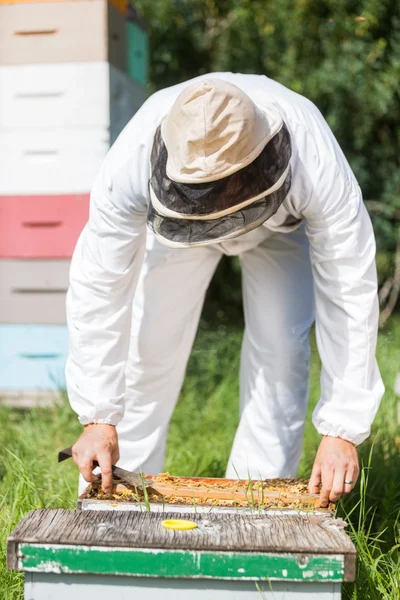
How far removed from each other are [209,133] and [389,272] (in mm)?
5445

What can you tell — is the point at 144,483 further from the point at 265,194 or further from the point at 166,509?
the point at 265,194

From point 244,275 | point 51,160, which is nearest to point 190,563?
point 244,275

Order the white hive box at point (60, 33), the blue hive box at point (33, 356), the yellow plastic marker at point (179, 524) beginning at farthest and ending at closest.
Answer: the blue hive box at point (33, 356) < the white hive box at point (60, 33) < the yellow plastic marker at point (179, 524)

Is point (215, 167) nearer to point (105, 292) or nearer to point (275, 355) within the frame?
point (105, 292)

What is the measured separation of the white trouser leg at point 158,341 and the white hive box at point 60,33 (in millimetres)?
1694

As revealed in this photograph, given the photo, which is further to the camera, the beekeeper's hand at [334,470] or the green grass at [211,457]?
the green grass at [211,457]

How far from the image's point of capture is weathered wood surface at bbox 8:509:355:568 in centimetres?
157

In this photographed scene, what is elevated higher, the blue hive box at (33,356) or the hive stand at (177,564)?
the hive stand at (177,564)

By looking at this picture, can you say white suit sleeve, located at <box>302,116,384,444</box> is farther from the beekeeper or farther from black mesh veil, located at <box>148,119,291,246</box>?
black mesh veil, located at <box>148,119,291,246</box>

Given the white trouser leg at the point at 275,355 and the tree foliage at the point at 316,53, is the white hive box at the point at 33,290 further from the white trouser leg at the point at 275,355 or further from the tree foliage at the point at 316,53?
the tree foliage at the point at 316,53

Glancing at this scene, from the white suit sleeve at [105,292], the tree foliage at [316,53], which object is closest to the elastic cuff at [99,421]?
the white suit sleeve at [105,292]

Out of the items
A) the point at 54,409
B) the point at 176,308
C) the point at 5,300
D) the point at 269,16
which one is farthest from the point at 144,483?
the point at 269,16

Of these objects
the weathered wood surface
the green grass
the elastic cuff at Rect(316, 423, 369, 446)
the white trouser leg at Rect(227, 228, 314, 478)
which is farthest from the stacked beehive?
the weathered wood surface

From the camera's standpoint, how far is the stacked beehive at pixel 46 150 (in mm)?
4020
